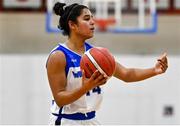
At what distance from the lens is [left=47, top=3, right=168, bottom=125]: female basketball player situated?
291 centimetres

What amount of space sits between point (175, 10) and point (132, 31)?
0.98 meters

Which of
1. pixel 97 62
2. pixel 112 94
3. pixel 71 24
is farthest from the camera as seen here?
pixel 112 94

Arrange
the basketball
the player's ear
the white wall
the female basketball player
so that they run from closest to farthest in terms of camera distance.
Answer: the basketball → the female basketball player → the player's ear → the white wall

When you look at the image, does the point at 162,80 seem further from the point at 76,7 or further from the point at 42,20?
the point at 76,7

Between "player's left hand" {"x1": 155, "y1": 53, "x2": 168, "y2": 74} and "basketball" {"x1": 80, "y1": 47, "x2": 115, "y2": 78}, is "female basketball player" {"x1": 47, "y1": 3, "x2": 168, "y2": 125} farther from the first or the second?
"basketball" {"x1": 80, "y1": 47, "x2": 115, "y2": 78}

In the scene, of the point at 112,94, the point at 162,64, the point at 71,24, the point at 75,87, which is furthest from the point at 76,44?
the point at 112,94

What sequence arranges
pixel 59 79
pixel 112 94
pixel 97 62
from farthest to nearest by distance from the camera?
pixel 112 94 < pixel 59 79 < pixel 97 62

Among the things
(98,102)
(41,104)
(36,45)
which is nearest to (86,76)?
(98,102)

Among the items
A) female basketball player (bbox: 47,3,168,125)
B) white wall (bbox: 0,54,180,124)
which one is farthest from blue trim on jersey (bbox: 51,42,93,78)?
white wall (bbox: 0,54,180,124)

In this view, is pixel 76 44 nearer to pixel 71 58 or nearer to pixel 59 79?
pixel 71 58

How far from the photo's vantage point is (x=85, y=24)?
2969mm

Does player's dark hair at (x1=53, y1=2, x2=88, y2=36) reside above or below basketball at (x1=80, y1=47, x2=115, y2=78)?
above

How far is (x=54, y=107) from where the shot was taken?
10.1ft

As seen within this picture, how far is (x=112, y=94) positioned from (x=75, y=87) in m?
3.67
